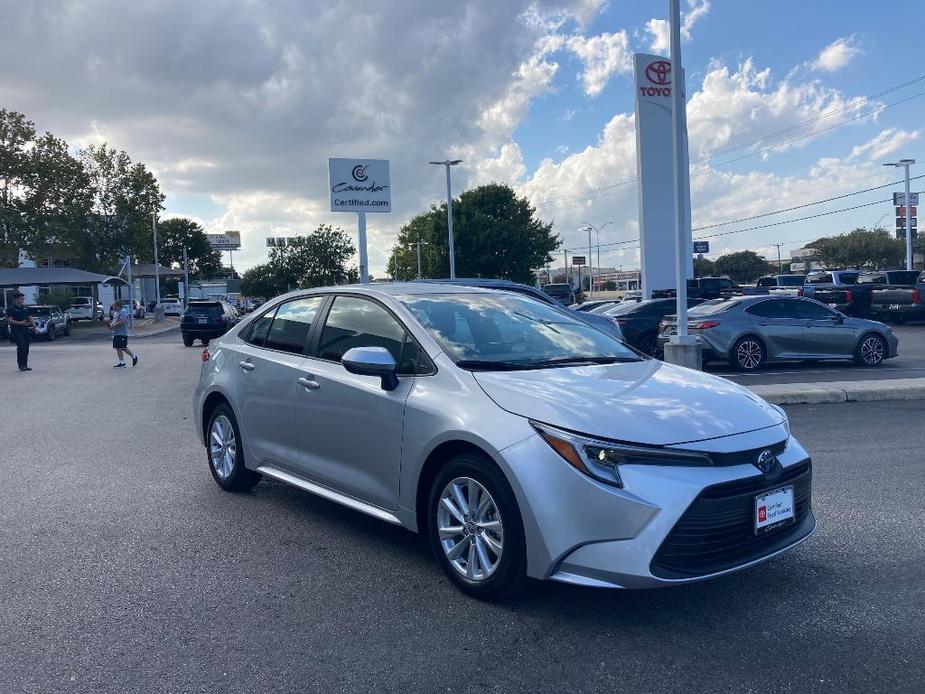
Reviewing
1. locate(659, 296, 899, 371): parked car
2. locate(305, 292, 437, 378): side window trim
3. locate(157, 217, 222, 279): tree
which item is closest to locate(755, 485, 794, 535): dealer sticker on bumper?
locate(305, 292, 437, 378): side window trim

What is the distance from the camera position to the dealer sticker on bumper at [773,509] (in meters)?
3.85

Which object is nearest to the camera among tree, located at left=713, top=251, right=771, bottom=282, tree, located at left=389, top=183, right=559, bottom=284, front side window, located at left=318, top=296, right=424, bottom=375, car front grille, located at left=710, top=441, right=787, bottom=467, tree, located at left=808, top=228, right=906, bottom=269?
car front grille, located at left=710, top=441, right=787, bottom=467

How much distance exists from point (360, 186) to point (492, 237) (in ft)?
75.5

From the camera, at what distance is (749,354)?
48.9ft

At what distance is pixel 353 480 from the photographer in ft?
16.3

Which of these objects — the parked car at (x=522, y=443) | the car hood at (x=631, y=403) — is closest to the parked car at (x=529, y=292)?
the parked car at (x=522, y=443)

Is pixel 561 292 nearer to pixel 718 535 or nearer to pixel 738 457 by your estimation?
pixel 738 457

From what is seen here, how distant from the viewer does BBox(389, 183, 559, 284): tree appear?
6053 cm

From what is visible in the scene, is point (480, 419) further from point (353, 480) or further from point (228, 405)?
point (228, 405)

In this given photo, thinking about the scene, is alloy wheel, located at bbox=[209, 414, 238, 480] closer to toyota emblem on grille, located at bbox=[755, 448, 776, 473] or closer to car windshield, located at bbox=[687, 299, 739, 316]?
toyota emblem on grille, located at bbox=[755, 448, 776, 473]

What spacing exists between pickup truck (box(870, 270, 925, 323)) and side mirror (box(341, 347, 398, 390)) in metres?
25.5

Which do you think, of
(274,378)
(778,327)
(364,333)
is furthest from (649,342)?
(364,333)

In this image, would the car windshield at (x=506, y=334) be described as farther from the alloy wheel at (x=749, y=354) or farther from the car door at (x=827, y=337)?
the car door at (x=827, y=337)

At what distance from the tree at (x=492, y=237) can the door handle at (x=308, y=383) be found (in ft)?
179
